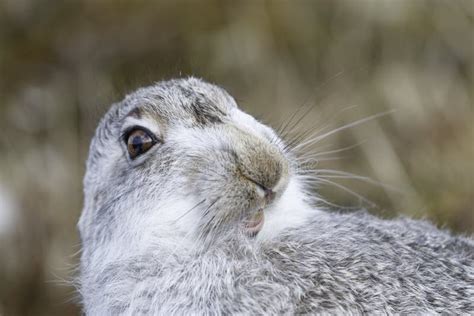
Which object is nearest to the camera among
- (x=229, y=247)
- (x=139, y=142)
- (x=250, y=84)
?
(x=229, y=247)

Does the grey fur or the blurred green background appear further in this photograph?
the blurred green background

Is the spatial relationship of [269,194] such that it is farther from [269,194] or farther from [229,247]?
[229,247]

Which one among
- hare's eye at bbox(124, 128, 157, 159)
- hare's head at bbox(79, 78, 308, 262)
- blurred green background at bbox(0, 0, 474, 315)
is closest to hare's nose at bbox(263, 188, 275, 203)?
hare's head at bbox(79, 78, 308, 262)

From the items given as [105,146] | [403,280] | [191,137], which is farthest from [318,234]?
[105,146]

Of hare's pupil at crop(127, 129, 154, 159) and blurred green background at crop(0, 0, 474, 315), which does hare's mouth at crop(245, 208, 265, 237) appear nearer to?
hare's pupil at crop(127, 129, 154, 159)

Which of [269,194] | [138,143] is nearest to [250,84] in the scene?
[138,143]

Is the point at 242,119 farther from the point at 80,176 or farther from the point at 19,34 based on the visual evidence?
the point at 19,34

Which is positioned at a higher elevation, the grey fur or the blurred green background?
the blurred green background

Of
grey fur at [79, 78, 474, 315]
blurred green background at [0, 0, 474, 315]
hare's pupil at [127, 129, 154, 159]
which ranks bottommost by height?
grey fur at [79, 78, 474, 315]
